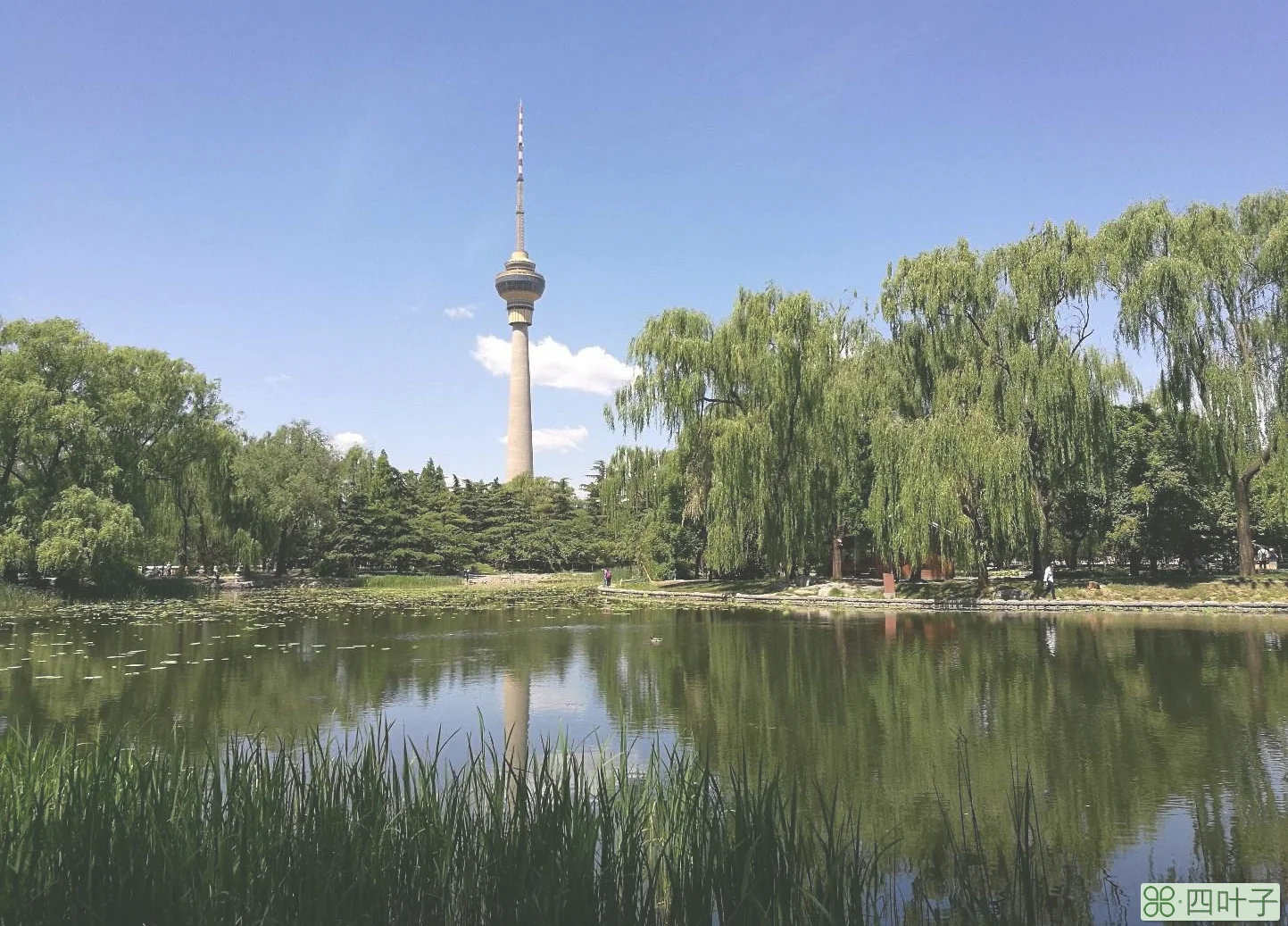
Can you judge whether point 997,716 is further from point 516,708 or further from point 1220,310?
point 1220,310

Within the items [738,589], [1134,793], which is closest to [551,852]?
[1134,793]

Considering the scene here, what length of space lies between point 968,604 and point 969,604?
0.14ft

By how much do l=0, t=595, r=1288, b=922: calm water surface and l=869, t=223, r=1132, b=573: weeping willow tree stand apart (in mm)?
3749

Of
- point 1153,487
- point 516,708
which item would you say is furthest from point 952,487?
point 516,708

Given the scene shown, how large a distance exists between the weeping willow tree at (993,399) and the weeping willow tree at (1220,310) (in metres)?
1.20

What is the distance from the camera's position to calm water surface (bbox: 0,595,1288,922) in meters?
5.53

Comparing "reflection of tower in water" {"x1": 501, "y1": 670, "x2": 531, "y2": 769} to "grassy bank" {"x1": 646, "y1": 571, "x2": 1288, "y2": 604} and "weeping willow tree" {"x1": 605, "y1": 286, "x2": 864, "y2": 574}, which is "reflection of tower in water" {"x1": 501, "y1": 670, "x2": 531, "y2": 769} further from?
"grassy bank" {"x1": 646, "y1": 571, "x2": 1288, "y2": 604}

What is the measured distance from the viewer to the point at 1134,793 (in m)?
5.82

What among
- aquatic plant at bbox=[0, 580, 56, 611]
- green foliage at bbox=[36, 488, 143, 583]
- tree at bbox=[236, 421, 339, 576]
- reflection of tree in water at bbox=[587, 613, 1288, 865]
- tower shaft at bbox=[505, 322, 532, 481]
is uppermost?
tower shaft at bbox=[505, 322, 532, 481]

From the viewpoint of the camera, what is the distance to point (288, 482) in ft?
118

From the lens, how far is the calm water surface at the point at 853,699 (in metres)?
5.53

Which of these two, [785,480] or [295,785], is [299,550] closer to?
[785,480]

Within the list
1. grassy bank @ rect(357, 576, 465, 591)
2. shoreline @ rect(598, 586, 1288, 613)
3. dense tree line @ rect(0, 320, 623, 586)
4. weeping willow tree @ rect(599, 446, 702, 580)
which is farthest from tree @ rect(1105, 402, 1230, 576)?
dense tree line @ rect(0, 320, 623, 586)
